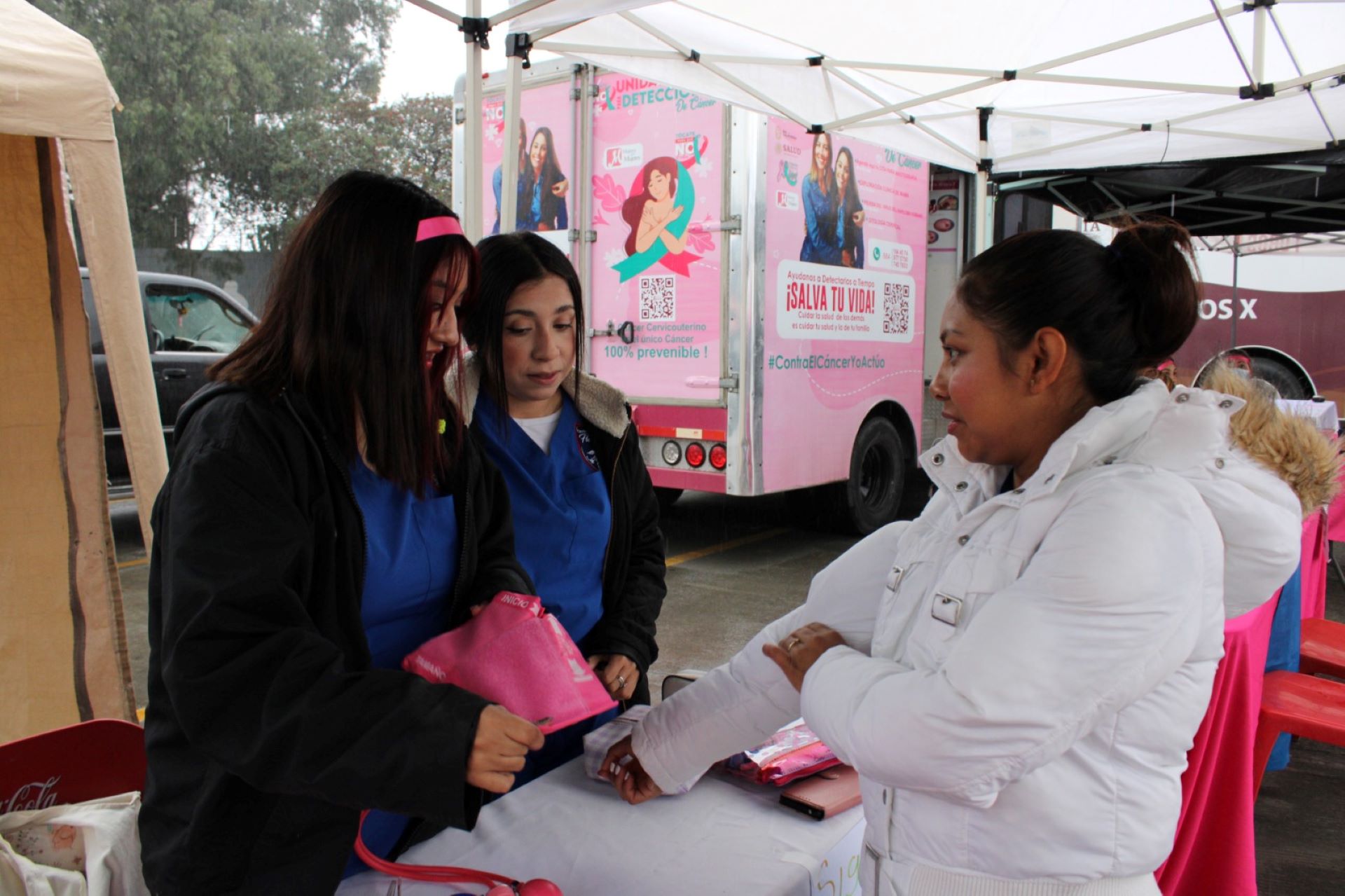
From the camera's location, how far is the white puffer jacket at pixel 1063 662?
1.04 m

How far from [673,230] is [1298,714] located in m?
4.06

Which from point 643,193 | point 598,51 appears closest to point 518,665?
point 598,51

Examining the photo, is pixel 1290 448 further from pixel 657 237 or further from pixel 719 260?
pixel 657 237

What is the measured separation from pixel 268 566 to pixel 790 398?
490 cm

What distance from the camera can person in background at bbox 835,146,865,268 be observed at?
606cm

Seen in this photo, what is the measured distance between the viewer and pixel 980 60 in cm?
436

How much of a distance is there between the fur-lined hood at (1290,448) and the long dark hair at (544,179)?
5.18 metres

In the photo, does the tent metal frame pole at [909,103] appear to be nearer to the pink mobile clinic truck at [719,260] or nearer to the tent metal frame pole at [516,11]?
the pink mobile clinic truck at [719,260]

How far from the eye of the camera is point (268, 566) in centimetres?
111

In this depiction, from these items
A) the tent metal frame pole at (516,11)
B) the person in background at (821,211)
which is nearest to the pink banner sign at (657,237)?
the person in background at (821,211)

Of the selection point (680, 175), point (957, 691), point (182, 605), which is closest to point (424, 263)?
point (182, 605)

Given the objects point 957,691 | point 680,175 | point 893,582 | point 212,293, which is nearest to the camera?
point 957,691

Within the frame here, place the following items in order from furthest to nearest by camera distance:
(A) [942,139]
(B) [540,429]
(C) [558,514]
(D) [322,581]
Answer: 1. (A) [942,139]
2. (B) [540,429]
3. (C) [558,514]
4. (D) [322,581]

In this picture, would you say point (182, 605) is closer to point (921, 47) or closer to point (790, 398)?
point (921, 47)
